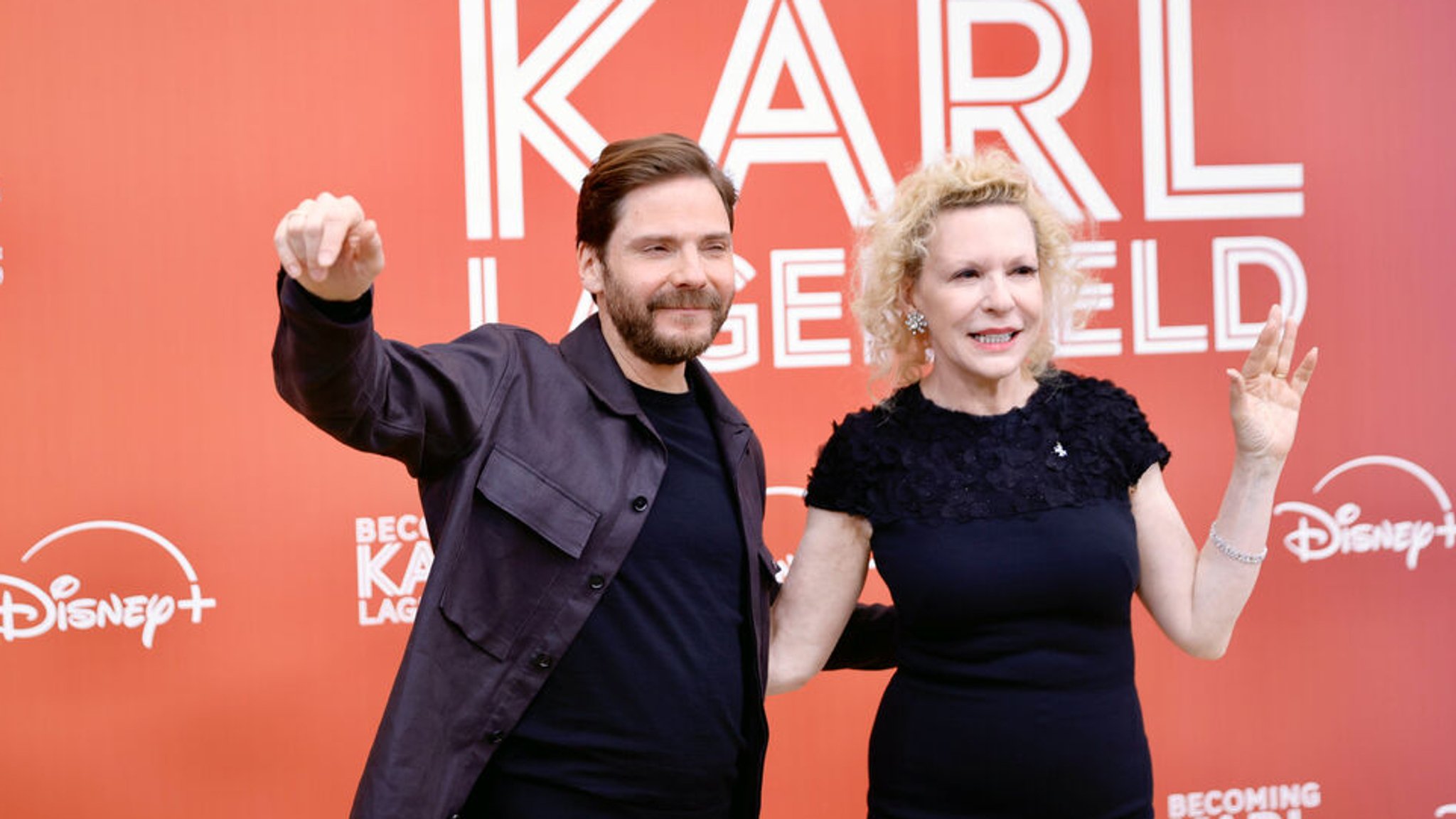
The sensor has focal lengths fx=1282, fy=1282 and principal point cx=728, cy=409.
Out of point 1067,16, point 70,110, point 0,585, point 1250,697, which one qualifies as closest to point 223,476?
point 0,585

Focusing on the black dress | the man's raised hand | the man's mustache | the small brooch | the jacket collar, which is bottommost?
the black dress

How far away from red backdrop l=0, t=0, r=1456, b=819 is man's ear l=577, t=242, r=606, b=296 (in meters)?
0.92

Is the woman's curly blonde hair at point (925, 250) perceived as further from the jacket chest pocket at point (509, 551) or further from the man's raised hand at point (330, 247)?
the man's raised hand at point (330, 247)

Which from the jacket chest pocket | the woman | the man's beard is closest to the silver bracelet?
the woman

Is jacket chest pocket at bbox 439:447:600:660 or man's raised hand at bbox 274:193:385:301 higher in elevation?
man's raised hand at bbox 274:193:385:301

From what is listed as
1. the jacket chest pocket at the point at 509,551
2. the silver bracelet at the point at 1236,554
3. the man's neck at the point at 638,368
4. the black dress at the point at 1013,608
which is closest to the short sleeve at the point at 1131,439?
the black dress at the point at 1013,608

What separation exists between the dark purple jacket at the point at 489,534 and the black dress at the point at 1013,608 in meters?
0.41

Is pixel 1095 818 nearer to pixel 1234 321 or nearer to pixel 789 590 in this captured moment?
pixel 789 590

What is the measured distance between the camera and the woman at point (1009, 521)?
1847mm

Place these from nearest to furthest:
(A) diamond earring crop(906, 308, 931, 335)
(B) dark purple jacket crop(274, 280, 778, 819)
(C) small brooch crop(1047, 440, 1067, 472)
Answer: (B) dark purple jacket crop(274, 280, 778, 819)
(C) small brooch crop(1047, 440, 1067, 472)
(A) diamond earring crop(906, 308, 931, 335)

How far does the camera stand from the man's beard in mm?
1922

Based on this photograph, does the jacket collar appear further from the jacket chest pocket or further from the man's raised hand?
the man's raised hand

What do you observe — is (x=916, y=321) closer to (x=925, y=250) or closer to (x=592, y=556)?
(x=925, y=250)

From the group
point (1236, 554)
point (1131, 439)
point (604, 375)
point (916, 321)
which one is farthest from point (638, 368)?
point (1236, 554)
